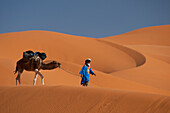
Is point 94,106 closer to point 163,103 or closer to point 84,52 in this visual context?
point 163,103

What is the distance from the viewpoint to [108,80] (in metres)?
24.1

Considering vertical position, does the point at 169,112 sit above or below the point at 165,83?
above

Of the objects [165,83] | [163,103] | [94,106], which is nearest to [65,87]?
[94,106]

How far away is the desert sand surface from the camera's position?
8733 mm

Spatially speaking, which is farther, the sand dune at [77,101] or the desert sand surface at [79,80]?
the desert sand surface at [79,80]

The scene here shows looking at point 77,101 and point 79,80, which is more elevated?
point 77,101

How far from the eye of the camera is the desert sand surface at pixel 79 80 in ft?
28.7

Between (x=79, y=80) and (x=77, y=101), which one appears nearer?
(x=77, y=101)

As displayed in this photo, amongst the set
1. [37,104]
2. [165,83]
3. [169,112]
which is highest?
[169,112]

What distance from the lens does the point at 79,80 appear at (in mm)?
22906

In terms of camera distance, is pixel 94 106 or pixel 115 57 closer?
pixel 94 106

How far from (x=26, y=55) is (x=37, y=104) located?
4.79 m

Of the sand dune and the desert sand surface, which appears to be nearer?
the sand dune

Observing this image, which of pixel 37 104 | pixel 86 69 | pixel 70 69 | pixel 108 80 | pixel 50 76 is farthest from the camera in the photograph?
pixel 70 69
